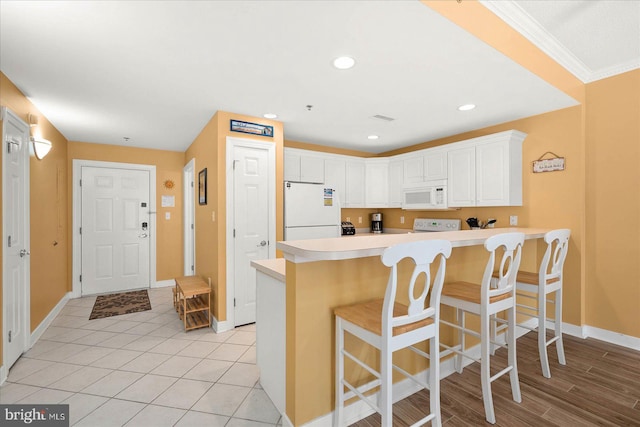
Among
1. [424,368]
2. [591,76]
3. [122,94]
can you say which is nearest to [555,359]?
[424,368]

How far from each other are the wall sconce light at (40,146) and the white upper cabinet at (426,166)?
181 inches

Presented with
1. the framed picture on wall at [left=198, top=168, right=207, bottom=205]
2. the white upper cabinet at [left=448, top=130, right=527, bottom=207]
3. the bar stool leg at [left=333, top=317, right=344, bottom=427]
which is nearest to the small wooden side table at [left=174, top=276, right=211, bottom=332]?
the framed picture on wall at [left=198, top=168, right=207, bottom=205]

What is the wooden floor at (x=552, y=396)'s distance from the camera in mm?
1787

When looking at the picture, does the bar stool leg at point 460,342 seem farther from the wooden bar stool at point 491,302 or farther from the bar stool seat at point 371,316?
the bar stool seat at point 371,316

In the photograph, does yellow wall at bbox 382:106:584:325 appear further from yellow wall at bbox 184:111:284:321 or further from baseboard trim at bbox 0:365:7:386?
baseboard trim at bbox 0:365:7:386

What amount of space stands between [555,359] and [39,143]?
5.40 m

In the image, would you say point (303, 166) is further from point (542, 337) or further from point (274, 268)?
point (542, 337)

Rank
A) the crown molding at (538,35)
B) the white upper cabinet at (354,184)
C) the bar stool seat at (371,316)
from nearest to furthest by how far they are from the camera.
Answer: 1. the bar stool seat at (371,316)
2. the crown molding at (538,35)
3. the white upper cabinet at (354,184)

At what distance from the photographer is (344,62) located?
2.15m

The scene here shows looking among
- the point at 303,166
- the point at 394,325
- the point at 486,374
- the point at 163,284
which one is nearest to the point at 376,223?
the point at 303,166

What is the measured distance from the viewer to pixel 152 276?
16.6ft

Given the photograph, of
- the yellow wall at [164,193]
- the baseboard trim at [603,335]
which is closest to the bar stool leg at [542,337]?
the baseboard trim at [603,335]

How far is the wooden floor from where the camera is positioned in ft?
5.86

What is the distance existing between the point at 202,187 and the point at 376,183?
2796mm
